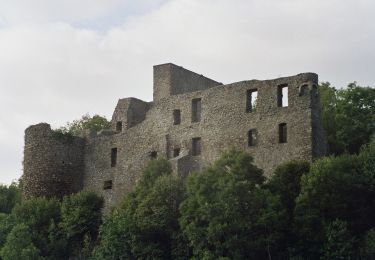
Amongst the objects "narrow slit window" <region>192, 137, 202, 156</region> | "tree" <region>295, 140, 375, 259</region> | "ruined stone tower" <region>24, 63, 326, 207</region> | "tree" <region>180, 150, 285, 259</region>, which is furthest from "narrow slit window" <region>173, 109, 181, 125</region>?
"tree" <region>295, 140, 375, 259</region>

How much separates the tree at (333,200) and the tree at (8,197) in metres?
31.0

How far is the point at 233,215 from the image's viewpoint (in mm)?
50844

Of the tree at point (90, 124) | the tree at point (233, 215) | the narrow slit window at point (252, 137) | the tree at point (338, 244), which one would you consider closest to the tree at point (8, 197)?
the tree at point (90, 124)

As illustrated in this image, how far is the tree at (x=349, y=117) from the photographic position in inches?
2440

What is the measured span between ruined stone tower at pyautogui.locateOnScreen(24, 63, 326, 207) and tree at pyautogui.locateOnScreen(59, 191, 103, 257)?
7.27 ft

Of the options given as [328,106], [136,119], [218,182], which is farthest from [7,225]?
[328,106]

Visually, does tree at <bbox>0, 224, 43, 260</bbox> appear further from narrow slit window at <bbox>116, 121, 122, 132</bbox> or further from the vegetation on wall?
narrow slit window at <bbox>116, 121, 122, 132</bbox>

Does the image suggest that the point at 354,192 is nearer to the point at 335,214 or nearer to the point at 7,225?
the point at 335,214

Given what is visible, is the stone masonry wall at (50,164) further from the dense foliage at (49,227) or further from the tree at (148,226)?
the tree at (148,226)

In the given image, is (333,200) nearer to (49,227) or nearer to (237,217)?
(237,217)

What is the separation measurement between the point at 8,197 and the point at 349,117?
28.0 meters

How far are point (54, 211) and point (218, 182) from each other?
14887 millimetres

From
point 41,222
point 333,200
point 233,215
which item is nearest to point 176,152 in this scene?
point 41,222

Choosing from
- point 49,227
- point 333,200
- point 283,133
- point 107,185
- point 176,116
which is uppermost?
point 176,116
